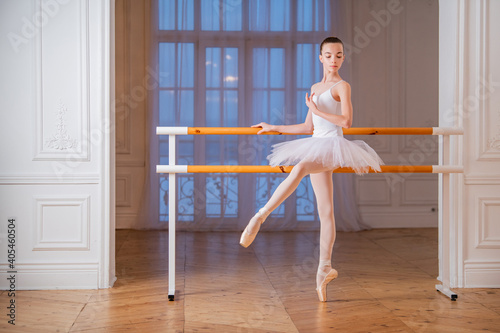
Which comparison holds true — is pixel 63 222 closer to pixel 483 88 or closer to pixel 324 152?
pixel 324 152

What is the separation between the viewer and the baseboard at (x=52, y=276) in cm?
371

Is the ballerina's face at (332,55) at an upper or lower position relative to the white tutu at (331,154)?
upper

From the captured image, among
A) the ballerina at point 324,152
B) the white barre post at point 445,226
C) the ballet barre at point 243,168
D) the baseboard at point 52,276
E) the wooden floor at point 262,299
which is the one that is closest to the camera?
the wooden floor at point 262,299

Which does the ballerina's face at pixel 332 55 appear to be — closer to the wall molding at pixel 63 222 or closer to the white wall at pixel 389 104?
the wall molding at pixel 63 222

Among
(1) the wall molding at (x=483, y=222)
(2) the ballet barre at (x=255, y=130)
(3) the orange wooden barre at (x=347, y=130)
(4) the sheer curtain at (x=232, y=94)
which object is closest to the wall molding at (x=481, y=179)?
(1) the wall molding at (x=483, y=222)

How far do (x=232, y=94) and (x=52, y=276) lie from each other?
3.44m

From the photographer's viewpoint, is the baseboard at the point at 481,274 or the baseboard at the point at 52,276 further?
the baseboard at the point at 481,274

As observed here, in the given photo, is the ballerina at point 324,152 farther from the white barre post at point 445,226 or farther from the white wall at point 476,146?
the white wall at point 476,146

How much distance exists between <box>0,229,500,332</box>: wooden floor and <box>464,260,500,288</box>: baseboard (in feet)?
0.30

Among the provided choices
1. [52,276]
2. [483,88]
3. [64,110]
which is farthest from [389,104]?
[52,276]

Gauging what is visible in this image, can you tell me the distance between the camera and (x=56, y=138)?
3744mm

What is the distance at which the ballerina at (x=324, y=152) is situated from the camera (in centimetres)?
307

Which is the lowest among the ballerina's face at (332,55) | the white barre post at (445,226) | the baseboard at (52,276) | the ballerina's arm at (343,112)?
the baseboard at (52,276)

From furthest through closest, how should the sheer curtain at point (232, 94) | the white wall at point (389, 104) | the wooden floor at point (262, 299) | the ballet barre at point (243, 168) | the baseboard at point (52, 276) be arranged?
the white wall at point (389, 104)
the sheer curtain at point (232, 94)
the baseboard at point (52, 276)
the ballet barre at point (243, 168)
the wooden floor at point (262, 299)
